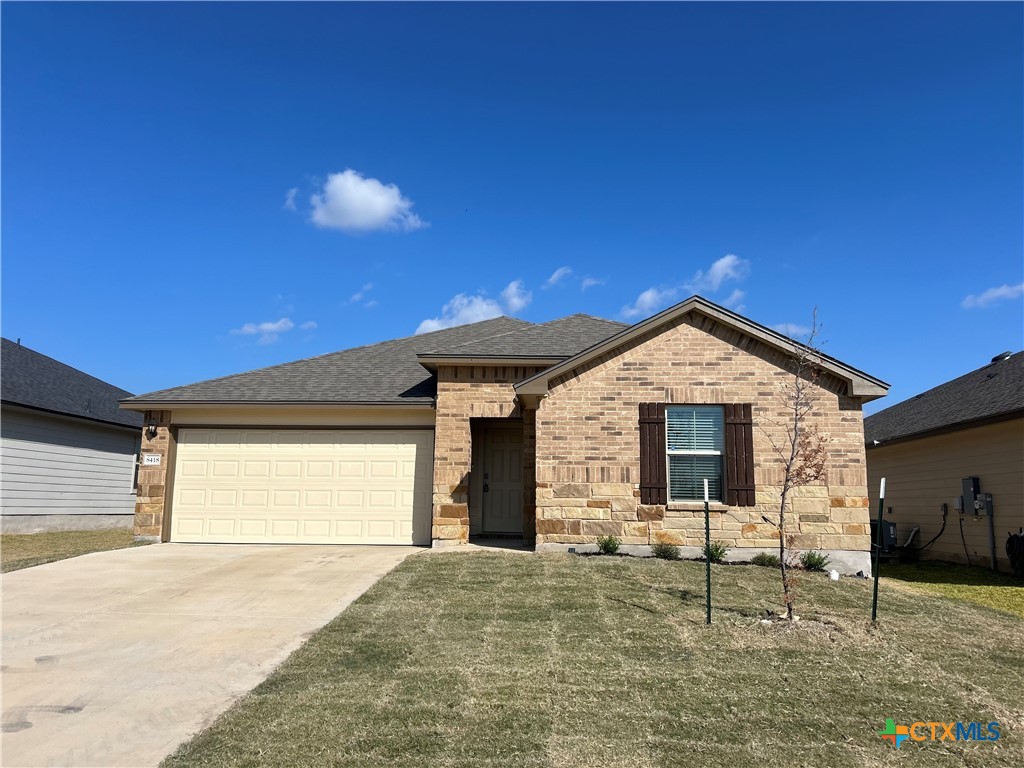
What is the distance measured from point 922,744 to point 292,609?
618 cm

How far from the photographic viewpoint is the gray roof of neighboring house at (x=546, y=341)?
12.7 m

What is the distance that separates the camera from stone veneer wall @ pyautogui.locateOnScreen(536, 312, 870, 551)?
10.7m

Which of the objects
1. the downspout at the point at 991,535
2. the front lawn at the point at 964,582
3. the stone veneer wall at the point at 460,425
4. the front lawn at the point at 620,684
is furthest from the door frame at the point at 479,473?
the downspout at the point at 991,535

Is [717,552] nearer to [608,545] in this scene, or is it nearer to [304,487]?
[608,545]

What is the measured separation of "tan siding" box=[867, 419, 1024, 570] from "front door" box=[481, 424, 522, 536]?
8.86 meters

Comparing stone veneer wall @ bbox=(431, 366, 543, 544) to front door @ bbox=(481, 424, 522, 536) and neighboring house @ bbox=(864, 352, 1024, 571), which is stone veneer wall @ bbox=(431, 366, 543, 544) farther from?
neighboring house @ bbox=(864, 352, 1024, 571)

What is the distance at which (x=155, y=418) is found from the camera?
13305mm

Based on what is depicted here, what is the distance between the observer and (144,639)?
256 inches

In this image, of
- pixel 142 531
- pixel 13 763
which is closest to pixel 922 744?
pixel 13 763

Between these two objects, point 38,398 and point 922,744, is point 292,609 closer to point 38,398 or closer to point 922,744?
point 922,744

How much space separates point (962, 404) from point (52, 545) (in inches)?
768

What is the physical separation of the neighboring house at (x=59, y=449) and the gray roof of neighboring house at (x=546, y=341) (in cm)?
1059

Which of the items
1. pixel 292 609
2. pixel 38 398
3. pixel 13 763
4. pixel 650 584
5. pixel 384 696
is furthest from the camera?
pixel 38 398

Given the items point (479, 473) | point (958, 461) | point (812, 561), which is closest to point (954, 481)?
point (958, 461)
